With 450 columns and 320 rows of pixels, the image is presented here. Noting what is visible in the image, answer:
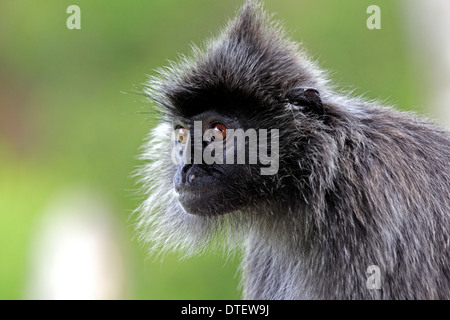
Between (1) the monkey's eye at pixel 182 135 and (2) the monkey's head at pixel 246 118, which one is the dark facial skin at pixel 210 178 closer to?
(2) the monkey's head at pixel 246 118

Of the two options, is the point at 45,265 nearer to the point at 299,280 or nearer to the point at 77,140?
the point at 77,140

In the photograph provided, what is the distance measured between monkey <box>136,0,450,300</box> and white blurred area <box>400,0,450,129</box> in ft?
14.8

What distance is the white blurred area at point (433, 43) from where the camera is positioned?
31.6 ft

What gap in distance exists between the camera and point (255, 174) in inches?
191

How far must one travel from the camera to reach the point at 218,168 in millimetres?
4801

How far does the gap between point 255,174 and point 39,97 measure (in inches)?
355

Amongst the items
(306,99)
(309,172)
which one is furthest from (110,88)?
(309,172)

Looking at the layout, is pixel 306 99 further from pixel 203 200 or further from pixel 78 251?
pixel 78 251

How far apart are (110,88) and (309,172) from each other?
8279mm

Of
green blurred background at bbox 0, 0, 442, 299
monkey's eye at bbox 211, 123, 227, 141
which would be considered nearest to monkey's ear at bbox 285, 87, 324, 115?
monkey's eye at bbox 211, 123, 227, 141

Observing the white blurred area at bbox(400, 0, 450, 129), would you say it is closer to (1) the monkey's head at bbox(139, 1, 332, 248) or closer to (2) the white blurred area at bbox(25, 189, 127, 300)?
(1) the monkey's head at bbox(139, 1, 332, 248)

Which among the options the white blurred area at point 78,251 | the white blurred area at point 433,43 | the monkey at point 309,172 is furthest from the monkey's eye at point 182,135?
the white blurred area at point 78,251

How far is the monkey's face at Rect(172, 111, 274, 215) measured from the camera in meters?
4.81

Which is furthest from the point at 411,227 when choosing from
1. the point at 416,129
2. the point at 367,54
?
the point at 367,54
